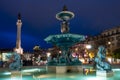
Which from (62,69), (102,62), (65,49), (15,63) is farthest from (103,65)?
(65,49)

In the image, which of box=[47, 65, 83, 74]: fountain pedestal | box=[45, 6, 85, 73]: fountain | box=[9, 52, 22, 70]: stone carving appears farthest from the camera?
box=[45, 6, 85, 73]: fountain

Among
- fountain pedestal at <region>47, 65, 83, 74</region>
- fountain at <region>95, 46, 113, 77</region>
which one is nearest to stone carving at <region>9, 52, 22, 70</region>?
fountain pedestal at <region>47, 65, 83, 74</region>

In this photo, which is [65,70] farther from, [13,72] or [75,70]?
[13,72]

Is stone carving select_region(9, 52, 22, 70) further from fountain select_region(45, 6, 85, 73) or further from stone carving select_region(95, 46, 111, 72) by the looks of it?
stone carving select_region(95, 46, 111, 72)

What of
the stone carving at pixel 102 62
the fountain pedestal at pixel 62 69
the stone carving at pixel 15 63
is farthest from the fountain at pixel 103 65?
the stone carving at pixel 15 63

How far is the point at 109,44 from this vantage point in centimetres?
7712

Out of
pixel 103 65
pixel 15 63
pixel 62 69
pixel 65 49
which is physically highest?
pixel 65 49

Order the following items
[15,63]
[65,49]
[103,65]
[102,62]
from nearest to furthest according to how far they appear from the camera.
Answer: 1. [103,65]
2. [102,62]
3. [15,63]
4. [65,49]

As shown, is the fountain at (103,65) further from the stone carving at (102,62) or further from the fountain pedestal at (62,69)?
the fountain pedestal at (62,69)

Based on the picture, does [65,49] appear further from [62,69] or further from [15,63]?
[15,63]

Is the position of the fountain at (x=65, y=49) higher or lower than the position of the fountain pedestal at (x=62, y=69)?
higher

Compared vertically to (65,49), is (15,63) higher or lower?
lower

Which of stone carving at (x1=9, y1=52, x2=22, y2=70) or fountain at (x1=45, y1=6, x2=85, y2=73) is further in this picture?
fountain at (x1=45, y1=6, x2=85, y2=73)

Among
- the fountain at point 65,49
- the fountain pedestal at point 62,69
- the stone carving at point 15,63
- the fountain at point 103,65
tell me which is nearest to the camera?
the fountain at point 103,65
